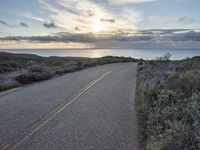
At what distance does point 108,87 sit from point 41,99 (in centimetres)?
483

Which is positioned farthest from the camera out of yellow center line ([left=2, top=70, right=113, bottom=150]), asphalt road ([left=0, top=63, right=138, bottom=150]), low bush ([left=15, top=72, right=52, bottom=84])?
low bush ([left=15, top=72, right=52, bottom=84])

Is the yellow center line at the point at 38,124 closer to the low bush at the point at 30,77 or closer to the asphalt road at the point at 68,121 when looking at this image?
the asphalt road at the point at 68,121

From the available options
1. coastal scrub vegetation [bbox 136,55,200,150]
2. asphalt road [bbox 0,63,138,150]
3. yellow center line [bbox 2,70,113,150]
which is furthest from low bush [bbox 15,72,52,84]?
coastal scrub vegetation [bbox 136,55,200,150]

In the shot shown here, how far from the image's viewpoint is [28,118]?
9523 millimetres

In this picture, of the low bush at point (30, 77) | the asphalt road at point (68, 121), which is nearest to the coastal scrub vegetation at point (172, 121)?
the asphalt road at point (68, 121)

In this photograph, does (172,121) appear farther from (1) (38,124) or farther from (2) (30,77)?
(2) (30,77)

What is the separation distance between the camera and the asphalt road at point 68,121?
7117 millimetres

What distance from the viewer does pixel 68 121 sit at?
9125 millimetres

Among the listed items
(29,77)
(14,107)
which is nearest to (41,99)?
(14,107)

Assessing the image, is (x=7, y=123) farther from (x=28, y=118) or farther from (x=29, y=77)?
(x=29, y=77)

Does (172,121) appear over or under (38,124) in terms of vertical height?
over

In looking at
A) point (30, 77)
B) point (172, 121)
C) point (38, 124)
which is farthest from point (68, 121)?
point (30, 77)

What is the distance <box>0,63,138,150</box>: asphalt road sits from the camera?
23.4 ft

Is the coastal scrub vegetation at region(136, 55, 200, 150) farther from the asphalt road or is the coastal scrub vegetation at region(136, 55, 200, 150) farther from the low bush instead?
the low bush
